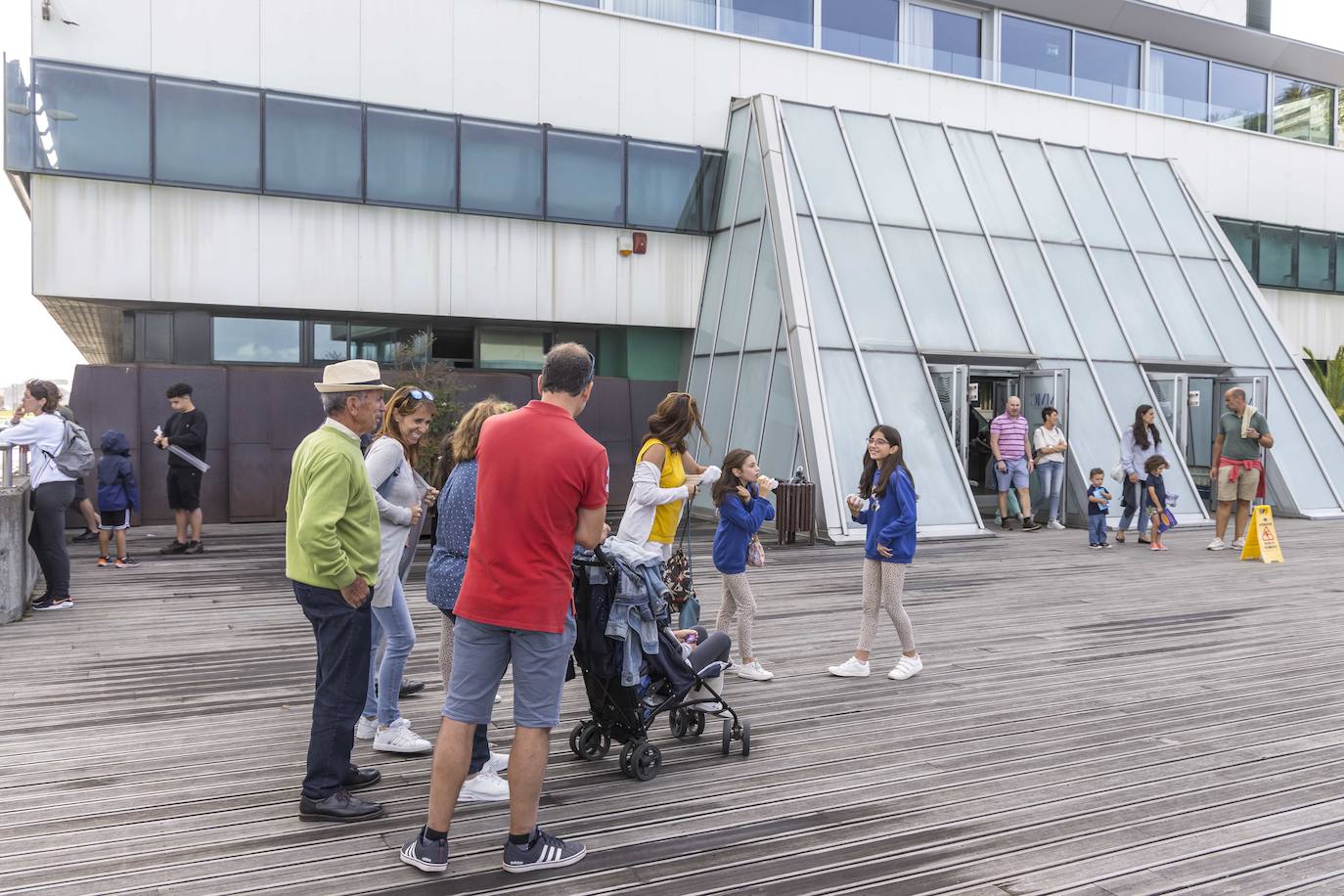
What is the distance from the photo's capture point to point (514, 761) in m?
4.14

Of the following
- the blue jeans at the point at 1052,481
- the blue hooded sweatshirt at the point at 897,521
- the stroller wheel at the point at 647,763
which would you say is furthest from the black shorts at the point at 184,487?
the blue jeans at the point at 1052,481

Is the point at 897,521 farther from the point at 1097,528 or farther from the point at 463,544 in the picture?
the point at 1097,528

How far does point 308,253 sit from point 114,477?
5.55 m

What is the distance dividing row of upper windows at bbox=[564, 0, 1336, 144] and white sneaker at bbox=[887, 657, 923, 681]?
14523mm

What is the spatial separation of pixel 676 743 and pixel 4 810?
10.9ft

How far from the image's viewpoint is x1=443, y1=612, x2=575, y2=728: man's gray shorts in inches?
163

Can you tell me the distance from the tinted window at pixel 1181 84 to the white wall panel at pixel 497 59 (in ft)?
48.1

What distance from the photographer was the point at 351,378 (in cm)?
473

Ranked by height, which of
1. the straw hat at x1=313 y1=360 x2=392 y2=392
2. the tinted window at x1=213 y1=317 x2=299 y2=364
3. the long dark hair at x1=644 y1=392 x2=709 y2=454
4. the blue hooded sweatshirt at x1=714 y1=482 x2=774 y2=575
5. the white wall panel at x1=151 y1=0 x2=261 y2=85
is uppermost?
the white wall panel at x1=151 y1=0 x2=261 y2=85

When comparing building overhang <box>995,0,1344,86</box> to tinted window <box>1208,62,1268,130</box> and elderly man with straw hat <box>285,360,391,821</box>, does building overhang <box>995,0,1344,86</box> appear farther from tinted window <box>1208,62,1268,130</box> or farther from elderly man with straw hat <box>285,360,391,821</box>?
elderly man with straw hat <box>285,360,391,821</box>

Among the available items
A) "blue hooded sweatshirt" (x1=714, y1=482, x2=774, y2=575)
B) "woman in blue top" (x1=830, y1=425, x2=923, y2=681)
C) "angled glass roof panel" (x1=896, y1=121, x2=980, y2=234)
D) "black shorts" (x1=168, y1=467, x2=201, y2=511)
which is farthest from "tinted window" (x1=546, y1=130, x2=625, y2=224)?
"blue hooded sweatshirt" (x1=714, y1=482, x2=774, y2=575)

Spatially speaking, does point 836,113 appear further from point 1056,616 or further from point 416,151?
point 1056,616

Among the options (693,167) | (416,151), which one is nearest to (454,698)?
(416,151)

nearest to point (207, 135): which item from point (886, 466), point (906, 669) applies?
point (886, 466)
